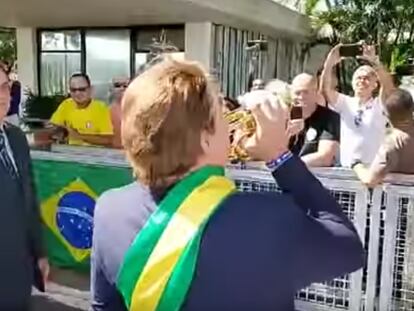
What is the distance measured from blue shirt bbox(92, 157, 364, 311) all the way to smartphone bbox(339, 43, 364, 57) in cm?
362

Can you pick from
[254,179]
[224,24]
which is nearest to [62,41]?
[224,24]

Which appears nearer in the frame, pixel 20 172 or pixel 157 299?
pixel 157 299

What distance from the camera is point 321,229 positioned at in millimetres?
1229

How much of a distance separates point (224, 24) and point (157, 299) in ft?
36.5

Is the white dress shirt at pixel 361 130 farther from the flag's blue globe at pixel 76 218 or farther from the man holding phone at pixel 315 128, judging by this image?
the flag's blue globe at pixel 76 218

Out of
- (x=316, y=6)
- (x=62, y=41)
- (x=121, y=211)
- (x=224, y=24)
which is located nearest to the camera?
(x=121, y=211)

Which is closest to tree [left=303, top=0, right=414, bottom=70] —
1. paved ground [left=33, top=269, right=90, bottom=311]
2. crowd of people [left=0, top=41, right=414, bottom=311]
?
paved ground [left=33, top=269, right=90, bottom=311]

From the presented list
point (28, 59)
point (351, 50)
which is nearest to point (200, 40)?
point (28, 59)

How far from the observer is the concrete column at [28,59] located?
44.1 feet

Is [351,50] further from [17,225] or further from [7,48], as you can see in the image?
[7,48]

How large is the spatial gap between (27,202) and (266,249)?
1711 mm

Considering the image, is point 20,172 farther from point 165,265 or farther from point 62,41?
point 62,41

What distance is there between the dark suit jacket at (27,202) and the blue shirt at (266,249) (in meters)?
1.45

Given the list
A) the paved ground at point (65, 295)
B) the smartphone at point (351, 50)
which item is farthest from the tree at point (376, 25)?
the paved ground at point (65, 295)
